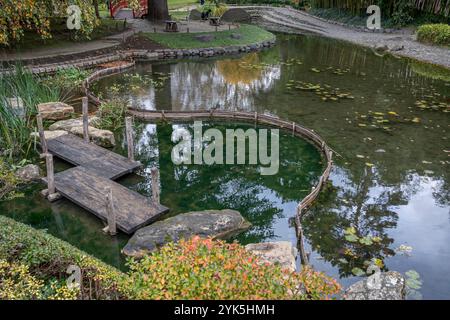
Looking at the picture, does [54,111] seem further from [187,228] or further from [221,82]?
[221,82]

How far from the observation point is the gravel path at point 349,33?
21875mm

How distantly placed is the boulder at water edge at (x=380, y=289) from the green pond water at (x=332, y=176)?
925 mm

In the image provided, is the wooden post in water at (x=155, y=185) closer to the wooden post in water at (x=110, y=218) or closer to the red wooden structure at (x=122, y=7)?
the wooden post in water at (x=110, y=218)

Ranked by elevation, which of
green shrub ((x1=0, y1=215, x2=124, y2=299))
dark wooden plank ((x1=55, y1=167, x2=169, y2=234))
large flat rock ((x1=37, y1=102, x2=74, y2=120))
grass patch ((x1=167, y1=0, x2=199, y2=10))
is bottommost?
dark wooden plank ((x1=55, y1=167, x2=169, y2=234))

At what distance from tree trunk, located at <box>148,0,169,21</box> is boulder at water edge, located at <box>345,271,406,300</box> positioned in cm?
2554

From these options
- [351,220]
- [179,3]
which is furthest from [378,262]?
[179,3]

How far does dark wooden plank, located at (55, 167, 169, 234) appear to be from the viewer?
7711 millimetres

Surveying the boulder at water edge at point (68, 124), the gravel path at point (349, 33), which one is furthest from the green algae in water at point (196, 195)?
the gravel path at point (349, 33)

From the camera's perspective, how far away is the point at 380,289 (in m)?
5.30

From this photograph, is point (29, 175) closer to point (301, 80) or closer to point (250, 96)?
point (250, 96)

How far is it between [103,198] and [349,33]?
25.8 m

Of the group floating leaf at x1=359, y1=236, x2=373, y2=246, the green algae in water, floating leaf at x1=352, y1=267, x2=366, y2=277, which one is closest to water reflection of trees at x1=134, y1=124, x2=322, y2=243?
the green algae in water

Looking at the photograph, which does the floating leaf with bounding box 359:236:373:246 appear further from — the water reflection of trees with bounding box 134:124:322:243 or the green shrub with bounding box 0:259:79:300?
the green shrub with bounding box 0:259:79:300
